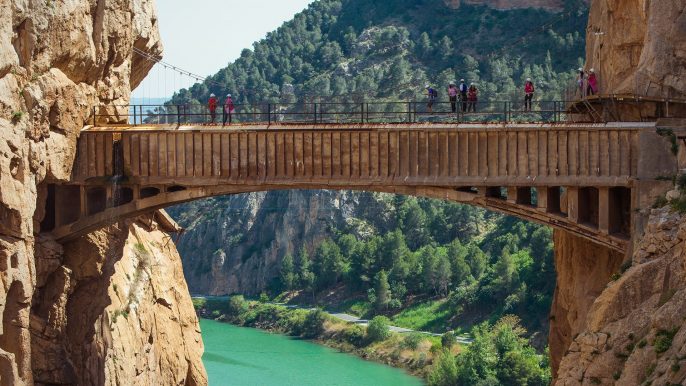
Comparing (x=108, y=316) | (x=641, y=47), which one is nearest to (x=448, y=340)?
(x=108, y=316)

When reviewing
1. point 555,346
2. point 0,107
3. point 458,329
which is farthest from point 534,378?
point 0,107

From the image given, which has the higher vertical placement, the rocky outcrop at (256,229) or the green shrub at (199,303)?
the rocky outcrop at (256,229)

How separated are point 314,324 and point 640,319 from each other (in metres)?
70.1

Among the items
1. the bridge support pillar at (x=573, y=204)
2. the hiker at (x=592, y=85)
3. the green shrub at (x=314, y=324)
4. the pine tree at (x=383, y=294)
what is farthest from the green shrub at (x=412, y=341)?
the bridge support pillar at (x=573, y=204)

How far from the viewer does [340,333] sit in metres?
97.5

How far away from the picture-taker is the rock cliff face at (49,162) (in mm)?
36156

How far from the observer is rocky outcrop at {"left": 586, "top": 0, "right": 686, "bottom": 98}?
121ft

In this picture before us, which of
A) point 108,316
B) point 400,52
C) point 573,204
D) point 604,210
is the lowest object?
point 108,316

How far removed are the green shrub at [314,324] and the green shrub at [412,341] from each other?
33.4ft

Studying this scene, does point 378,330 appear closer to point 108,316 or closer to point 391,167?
point 108,316

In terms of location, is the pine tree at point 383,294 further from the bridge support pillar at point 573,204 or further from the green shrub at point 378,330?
the bridge support pillar at point 573,204

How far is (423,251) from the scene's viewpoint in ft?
365

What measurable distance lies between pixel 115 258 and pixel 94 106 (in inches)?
149

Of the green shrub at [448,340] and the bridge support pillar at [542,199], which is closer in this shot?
the bridge support pillar at [542,199]
